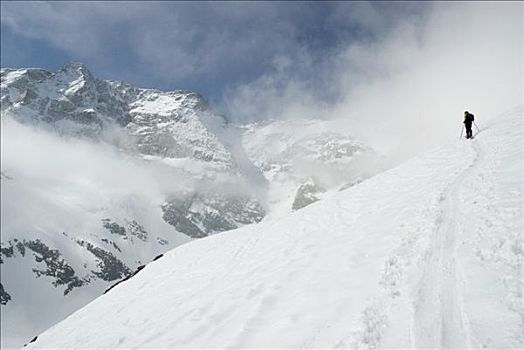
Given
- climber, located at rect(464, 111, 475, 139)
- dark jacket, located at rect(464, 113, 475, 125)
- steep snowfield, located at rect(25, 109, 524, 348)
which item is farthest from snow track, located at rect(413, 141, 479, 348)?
dark jacket, located at rect(464, 113, 475, 125)

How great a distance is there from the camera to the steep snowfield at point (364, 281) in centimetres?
1206

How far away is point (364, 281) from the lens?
49.6ft

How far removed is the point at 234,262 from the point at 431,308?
12.5 metres

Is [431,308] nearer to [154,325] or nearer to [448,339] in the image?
[448,339]

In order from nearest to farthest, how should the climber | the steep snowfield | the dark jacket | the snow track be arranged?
the snow track
the steep snowfield
the climber
the dark jacket

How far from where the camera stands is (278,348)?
41.6ft

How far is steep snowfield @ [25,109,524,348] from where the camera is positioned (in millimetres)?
12062

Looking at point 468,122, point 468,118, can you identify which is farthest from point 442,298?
Result: point 468,118

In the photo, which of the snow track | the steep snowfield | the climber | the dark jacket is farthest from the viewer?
the dark jacket

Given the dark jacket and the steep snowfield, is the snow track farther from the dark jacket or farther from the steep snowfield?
the dark jacket

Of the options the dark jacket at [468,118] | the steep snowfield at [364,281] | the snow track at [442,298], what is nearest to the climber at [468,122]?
Answer: the dark jacket at [468,118]

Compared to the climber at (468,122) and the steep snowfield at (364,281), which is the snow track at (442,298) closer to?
the steep snowfield at (364,281)

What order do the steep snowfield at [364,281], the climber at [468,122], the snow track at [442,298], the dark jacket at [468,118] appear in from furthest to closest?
the dark jacket at [468,118]
the climber at [468,122]
the steep snowfield at [364,281]
the snow track at [442,298]

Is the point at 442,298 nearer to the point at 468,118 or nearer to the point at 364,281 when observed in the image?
the point at 364,281
